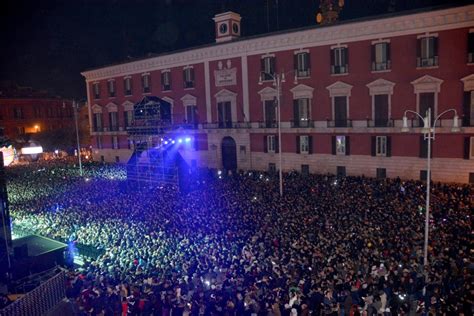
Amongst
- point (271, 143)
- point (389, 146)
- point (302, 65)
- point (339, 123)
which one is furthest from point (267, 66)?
point (389, 146)

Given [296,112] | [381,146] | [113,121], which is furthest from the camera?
[113,121]

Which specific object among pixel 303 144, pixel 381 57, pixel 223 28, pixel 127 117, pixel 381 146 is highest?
pixel 223 28

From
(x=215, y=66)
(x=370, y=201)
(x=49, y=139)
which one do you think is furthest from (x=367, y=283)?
(x=49, y=139)

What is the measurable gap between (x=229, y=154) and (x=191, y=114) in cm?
638

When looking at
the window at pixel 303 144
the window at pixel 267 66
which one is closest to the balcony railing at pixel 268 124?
the window at pixel 303 144

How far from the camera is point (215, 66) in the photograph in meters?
38.7

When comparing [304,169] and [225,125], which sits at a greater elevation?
[225,125]

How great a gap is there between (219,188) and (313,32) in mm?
14981

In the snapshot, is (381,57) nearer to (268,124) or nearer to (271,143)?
(268,124)

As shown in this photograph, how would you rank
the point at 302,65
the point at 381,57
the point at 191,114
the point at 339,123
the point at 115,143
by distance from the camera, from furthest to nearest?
the point at 115,143, the point at 191,114, the point at 302,65, the point at 339,123, the point at 381,57

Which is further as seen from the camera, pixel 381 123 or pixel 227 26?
pixel 227 26

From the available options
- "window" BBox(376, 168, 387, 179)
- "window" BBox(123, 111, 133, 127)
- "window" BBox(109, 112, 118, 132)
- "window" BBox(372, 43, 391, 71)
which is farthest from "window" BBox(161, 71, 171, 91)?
"window" BBox(376, 168, 387, 179)

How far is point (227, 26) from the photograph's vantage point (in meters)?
37.5

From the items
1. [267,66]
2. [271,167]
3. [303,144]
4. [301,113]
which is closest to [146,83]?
[267,66]
